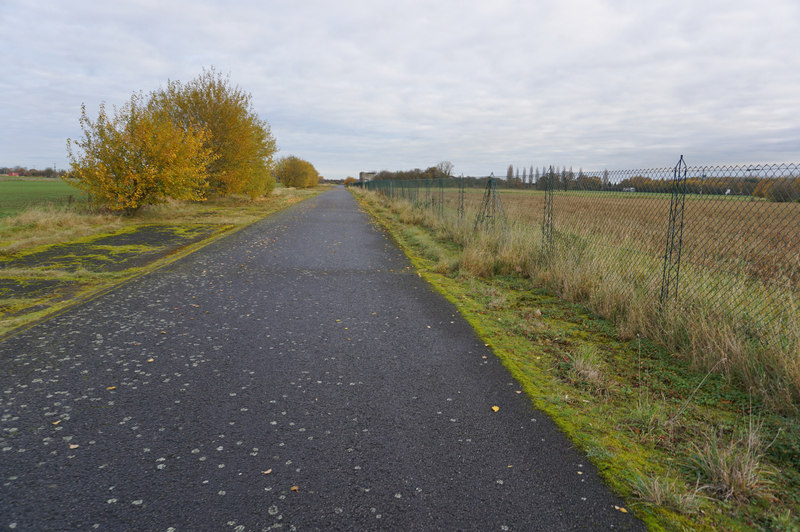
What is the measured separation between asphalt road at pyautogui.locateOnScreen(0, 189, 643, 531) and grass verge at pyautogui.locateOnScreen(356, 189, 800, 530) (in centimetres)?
22

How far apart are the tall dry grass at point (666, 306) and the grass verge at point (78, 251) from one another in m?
6.84

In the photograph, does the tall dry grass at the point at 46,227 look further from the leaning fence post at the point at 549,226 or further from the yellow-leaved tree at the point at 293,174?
the yellow-leaved tree at the point at 293,174

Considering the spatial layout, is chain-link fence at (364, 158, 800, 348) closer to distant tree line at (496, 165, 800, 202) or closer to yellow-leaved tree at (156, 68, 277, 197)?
distant tree line at (496, 165, 800, 202)

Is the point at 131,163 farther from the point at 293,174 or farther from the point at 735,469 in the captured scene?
the point at 293,174

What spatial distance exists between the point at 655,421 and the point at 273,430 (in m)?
2.91

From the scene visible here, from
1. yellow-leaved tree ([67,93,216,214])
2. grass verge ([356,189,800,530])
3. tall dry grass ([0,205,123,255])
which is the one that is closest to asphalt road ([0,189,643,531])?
grass verge ([356,189,800,530])

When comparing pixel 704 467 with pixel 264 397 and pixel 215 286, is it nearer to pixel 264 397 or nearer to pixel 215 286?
pixel 264 397

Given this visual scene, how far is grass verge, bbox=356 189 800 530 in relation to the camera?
242 cm

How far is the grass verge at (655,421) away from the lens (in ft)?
7.93

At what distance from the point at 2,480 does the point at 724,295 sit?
6.80 m

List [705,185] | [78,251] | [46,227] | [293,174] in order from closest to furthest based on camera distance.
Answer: [705,185] → [78,251] → [46,227] → [293,174]

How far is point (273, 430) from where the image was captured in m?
3.05

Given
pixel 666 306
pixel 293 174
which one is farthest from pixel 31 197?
pixel 293 174

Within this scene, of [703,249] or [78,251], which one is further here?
[78,251]
